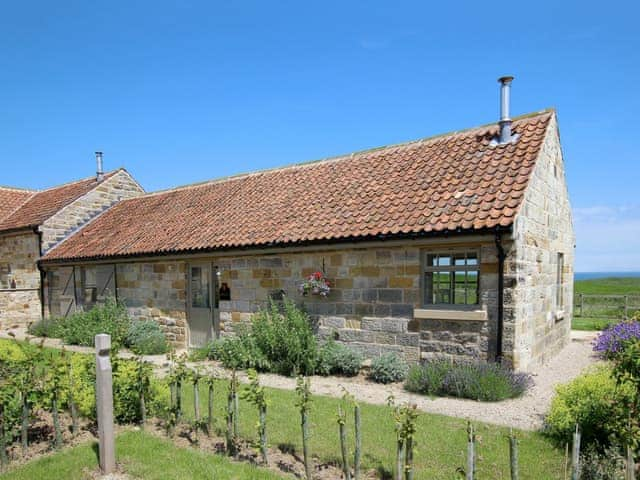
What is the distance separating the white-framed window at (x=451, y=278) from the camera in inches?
306

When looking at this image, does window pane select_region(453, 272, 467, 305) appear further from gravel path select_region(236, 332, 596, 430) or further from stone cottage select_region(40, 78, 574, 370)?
gravel path select_region(236, 332, 596, 430)

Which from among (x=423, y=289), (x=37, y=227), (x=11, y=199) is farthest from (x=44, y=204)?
A: (x=423, y=289)

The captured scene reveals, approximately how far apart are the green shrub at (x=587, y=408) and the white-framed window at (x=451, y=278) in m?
2.80

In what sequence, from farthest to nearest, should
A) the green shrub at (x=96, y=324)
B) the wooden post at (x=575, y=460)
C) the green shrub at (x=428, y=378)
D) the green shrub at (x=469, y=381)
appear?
the green shrub at (x=96, y=324) < the green shrub at (x=428, y=378) < the green shrub at (x=469, y=381) < the wooden post at (x=575, y=460)

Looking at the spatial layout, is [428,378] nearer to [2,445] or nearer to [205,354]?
[205,354]

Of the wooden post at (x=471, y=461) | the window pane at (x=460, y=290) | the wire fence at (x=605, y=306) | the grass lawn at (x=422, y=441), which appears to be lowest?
the wire fence at (x=605, y=306)

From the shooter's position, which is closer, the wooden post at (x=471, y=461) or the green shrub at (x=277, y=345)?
the wooden post at (x=471, y=461)

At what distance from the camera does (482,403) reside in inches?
260

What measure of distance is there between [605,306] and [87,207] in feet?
71.7

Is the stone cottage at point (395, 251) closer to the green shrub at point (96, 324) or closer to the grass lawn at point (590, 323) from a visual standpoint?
the green shrub at point (96, 324)

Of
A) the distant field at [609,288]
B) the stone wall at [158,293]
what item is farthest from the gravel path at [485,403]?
the distant field at [609,288]

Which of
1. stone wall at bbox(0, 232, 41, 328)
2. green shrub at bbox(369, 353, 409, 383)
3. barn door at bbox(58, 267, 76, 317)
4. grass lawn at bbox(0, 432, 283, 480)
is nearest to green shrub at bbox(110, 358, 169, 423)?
grass lawn at bbox(0, 432, 283, 480)

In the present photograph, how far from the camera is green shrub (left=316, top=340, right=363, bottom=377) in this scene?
27.4 ft

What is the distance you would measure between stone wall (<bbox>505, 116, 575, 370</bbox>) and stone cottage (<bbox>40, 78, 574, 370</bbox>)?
0.12 ft
